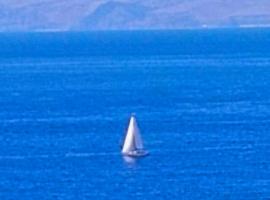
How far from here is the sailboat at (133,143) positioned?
102 metres

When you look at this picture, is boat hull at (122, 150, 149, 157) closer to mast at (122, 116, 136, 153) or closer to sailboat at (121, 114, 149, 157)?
sailboat at (121, 114, 149, 157)

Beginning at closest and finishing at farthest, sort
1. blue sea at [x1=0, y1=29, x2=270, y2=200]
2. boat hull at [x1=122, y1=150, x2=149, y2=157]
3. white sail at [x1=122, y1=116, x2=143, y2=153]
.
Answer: blue sea at [x1=0, y1=29, x2=270, y2=200] → boat hull at [x1=122, y1=150, x2=149, y2=157] → white sail at [x1=122, y1=116, x2=143, y2=153]

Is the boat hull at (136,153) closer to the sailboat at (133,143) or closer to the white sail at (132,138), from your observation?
the sailboat at (133,143)

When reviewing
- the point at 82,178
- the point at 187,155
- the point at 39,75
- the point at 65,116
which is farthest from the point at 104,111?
the point at 39,75

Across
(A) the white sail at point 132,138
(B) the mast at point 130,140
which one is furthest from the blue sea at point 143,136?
(A) the white sail at point 132,138

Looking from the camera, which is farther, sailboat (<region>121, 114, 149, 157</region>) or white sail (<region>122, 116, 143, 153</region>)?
white sail (<region>122, 116, 143, 153</region>)

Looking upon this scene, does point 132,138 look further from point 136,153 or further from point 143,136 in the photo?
point 143,136

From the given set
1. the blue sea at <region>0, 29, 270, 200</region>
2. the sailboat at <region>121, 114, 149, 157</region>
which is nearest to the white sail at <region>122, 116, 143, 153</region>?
the sailboat at <region>121, 114, 149, 157</region>

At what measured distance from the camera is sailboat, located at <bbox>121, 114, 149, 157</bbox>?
102m

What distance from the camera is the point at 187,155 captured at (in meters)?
102

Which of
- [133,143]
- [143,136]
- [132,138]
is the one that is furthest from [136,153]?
[143,136]

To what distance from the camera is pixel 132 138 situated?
337ft

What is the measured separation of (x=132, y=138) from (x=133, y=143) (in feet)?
1.20

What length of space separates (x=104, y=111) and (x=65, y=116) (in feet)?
16.9
